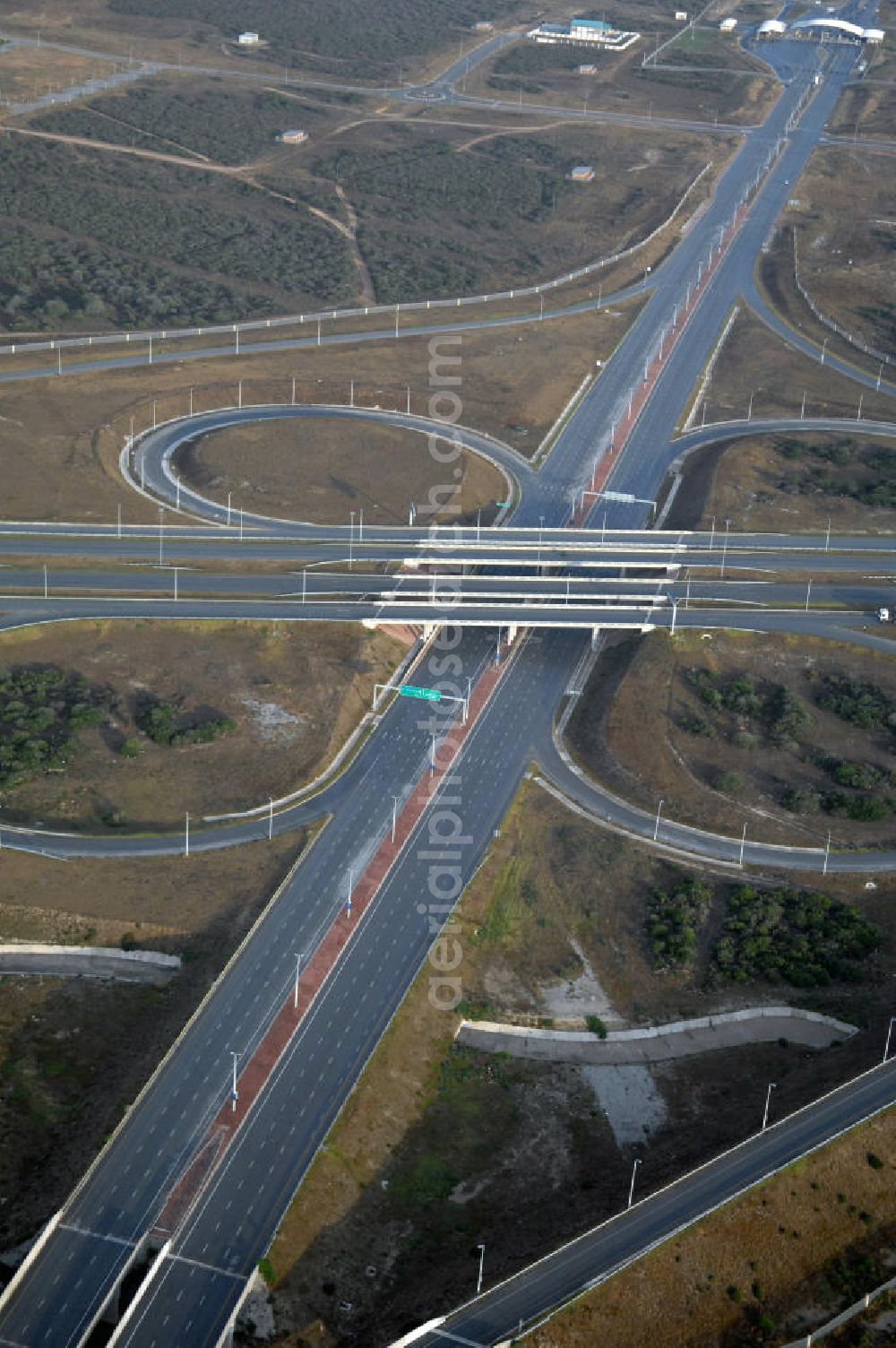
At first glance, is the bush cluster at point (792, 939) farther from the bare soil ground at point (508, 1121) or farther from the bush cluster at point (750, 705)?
the bush cluster at point (750, 705)

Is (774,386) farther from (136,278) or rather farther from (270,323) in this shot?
(136,278)

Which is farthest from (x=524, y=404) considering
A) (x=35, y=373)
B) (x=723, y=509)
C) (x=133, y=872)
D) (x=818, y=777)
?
(x=133, y=872)

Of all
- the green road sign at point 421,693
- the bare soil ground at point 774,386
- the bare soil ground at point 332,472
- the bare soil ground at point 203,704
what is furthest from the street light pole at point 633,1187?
the bare soil ground at point 774,386

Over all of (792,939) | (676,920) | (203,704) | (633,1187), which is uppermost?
(203,704)

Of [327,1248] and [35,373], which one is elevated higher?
[35,373]

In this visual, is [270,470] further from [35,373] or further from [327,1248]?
[327,1248]

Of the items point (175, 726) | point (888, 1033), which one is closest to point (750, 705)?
point (888, 1033)
